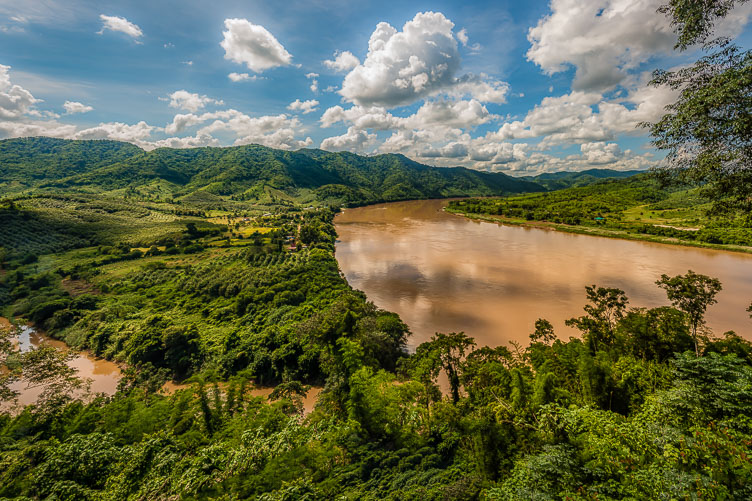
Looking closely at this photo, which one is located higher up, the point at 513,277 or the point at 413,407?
the point at 413,407

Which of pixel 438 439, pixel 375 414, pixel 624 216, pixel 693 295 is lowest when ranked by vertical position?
pixel 375 414

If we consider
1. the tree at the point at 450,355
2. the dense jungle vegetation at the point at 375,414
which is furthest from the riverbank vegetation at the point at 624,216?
the tree at the point at 450,355

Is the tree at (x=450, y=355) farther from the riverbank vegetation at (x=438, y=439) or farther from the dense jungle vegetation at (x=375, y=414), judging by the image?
the riverbank vegetation at (x=438, y=439)

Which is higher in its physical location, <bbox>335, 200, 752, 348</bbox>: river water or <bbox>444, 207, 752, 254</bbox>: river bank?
<bbox>444, 207, 752, 254</bbox>: river bank

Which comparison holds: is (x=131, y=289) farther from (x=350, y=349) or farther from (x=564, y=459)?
(x=564, y=459)

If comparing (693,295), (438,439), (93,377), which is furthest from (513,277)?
(93,377)

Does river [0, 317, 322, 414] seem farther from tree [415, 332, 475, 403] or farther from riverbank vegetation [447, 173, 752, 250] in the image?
riverbank vegetation [447, 173, 752, 250]

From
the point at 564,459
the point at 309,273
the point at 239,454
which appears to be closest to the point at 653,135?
the point at 564,459

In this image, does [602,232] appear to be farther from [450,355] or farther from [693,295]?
[450,355]

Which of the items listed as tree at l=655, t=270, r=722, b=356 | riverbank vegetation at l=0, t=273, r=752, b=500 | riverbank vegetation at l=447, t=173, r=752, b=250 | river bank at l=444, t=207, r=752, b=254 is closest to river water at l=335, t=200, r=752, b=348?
river bank at l=444, t=207, r=752, b=254
